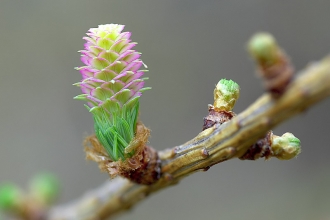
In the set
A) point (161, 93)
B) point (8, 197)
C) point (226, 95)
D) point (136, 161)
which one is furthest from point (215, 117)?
point (161, 93)

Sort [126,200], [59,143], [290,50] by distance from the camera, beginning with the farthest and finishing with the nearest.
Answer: [59,143], [290,50], [126,200]

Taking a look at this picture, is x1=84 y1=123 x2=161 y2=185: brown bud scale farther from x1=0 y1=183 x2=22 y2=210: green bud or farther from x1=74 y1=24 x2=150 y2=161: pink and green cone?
x1=0 y1=183 x2=22 y2=210: green bud

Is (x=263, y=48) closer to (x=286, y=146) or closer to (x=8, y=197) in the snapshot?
(x=286, y=146)

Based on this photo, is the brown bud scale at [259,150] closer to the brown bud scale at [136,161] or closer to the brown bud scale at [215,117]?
the brown bud scale at [215,117]

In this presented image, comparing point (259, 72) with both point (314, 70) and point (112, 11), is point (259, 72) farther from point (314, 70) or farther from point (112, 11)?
point (112, 11)

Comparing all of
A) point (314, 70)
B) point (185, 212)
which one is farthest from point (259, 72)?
point (185, 212)

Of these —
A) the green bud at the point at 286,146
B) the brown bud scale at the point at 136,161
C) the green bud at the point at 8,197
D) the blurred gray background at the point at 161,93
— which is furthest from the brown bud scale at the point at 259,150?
the blurred gray background at the point at 161,93
